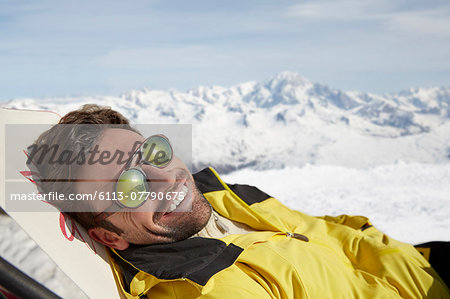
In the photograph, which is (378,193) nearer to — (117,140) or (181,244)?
(181,244)

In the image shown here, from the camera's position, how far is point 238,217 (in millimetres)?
2121

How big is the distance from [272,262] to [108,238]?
2.36 ft

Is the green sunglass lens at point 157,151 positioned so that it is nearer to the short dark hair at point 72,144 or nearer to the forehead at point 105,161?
the forehead at point 105,161

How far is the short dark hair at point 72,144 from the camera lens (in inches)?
63.1

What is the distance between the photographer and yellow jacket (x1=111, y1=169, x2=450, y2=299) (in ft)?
4.79

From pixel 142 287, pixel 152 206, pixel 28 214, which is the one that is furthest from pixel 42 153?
pixel 142 287

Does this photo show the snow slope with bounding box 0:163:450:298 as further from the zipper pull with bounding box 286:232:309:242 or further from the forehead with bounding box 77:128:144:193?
the forehead with bounding box 77:128:144:193

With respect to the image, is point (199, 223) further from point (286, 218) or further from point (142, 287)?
point (286, 218)

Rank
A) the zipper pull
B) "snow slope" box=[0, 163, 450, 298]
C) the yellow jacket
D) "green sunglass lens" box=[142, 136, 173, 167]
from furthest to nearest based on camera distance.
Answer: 1. "snow slope" box=[0, 163, 450, 298]
2. the zipper pull
3. "green sunglass lens" box=[142, 136, 173, 167]
4. the yellow jacket

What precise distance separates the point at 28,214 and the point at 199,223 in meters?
0.75

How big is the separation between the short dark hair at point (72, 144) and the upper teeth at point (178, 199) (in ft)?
0.81

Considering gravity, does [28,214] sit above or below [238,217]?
above

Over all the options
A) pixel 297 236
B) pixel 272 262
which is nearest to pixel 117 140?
pixel 272 262

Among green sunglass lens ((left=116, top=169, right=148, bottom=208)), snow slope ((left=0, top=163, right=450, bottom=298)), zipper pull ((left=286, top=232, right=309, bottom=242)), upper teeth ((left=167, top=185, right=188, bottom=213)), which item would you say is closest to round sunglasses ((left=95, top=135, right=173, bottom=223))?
green sunglass lens ((left=116, top=169, right=148, bottom=208))
